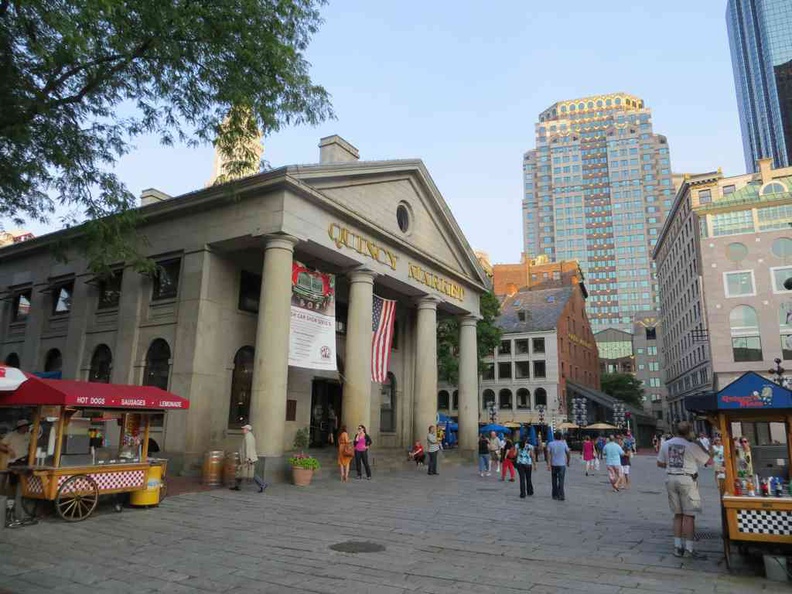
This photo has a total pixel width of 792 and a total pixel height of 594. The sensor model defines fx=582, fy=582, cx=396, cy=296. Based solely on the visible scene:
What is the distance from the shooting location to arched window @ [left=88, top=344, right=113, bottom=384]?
22.6 m

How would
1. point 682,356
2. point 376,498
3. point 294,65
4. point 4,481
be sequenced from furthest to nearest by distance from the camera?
point 682,356
point 376,498
point 294,65
point 4,481

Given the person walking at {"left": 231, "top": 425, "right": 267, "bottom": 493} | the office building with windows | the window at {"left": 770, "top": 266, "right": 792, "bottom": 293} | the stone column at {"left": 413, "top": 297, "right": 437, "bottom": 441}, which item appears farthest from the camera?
the window at {"left": 770, "top": 266, "right": 792, "bottom": 293}

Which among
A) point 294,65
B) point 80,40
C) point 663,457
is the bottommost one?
point 663,457

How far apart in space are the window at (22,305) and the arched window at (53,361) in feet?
10.5

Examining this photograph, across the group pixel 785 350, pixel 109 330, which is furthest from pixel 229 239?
pixel 785 350

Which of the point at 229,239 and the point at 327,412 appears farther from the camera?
the point at 327,412

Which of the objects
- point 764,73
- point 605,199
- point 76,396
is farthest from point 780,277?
point 764,73

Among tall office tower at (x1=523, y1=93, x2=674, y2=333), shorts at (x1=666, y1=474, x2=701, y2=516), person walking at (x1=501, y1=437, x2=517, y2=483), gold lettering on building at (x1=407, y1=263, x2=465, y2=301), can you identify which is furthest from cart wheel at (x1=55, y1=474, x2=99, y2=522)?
tall office tower at (x1=523, y1=93, x2=674, y2=333)

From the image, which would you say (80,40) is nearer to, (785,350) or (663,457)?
(663,457)

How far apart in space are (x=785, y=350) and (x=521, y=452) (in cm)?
4161

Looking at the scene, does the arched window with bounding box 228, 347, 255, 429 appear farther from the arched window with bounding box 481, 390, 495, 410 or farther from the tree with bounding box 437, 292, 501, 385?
the arched window with bounding box 481, 390, 495, 410

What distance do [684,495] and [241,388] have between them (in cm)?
1580

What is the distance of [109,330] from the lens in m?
Answer: 22.8

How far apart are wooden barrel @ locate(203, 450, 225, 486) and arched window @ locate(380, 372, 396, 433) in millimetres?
12886
